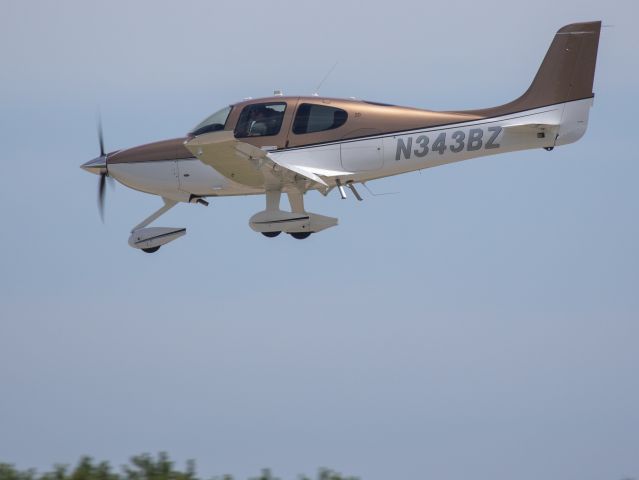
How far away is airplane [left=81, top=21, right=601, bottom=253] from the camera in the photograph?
21.6 meters

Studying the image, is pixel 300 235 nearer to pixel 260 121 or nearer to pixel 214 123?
pixel 260 121

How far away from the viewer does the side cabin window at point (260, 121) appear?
21.8 metres

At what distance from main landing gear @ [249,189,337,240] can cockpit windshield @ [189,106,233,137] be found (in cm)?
147

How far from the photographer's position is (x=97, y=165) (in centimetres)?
2388

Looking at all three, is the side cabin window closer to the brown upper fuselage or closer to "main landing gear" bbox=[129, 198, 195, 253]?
the brown upper fuselage

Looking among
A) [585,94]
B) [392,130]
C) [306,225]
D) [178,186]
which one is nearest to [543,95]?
[585,94]

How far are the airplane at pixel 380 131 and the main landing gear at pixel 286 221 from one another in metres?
0.02

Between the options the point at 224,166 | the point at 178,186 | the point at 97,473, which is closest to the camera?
the point at 97,473

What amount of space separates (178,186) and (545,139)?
6512 millimetres

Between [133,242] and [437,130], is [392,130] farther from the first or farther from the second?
[133,242]

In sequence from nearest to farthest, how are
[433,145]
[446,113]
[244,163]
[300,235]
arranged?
[244,163], [433,145], [446,113], [300,235]

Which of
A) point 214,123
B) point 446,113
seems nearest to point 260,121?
point 214,123

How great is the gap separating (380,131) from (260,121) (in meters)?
2.05

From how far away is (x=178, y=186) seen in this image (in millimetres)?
22922
